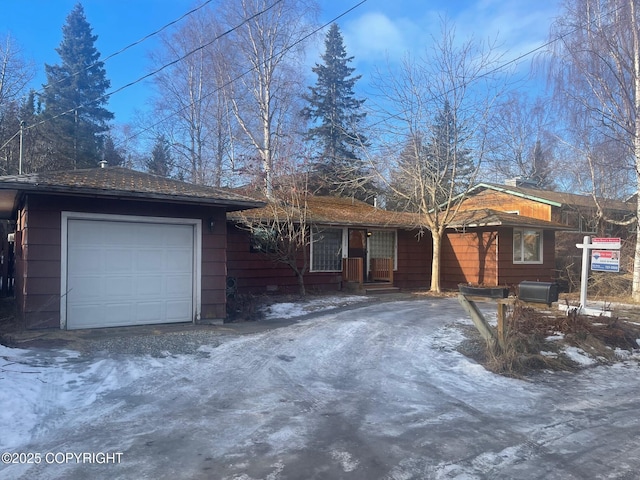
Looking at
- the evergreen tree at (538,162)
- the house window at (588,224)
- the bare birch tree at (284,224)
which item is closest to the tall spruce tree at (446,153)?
the bare birch tree at (284,224)

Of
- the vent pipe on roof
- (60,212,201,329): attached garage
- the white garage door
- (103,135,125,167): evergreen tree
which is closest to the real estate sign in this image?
(60,212,201,329): attached garage

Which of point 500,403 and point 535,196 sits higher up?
point 535,196

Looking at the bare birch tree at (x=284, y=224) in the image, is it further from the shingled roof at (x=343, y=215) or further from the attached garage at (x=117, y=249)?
the attached garage at (x=117, y=249)

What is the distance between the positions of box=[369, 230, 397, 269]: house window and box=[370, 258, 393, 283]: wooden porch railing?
505 millimetres

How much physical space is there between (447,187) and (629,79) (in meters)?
6.32

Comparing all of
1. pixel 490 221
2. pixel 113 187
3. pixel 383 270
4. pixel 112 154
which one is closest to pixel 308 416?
pixel 113 187

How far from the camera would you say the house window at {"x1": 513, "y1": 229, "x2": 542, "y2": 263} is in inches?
703

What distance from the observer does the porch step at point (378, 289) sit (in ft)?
52.1

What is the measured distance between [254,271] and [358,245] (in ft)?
14.8

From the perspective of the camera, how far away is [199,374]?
6.26 m

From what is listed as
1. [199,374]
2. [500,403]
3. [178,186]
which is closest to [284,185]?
[178,186]

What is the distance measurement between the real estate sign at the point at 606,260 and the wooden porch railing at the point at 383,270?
23.9 ft

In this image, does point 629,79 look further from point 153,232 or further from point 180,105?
point 180,105

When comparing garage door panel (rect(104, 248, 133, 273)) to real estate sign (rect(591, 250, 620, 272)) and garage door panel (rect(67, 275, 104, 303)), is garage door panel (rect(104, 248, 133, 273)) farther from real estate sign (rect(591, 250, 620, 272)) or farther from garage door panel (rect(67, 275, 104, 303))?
real estate sign (rect(591, 250, 620, 272))
